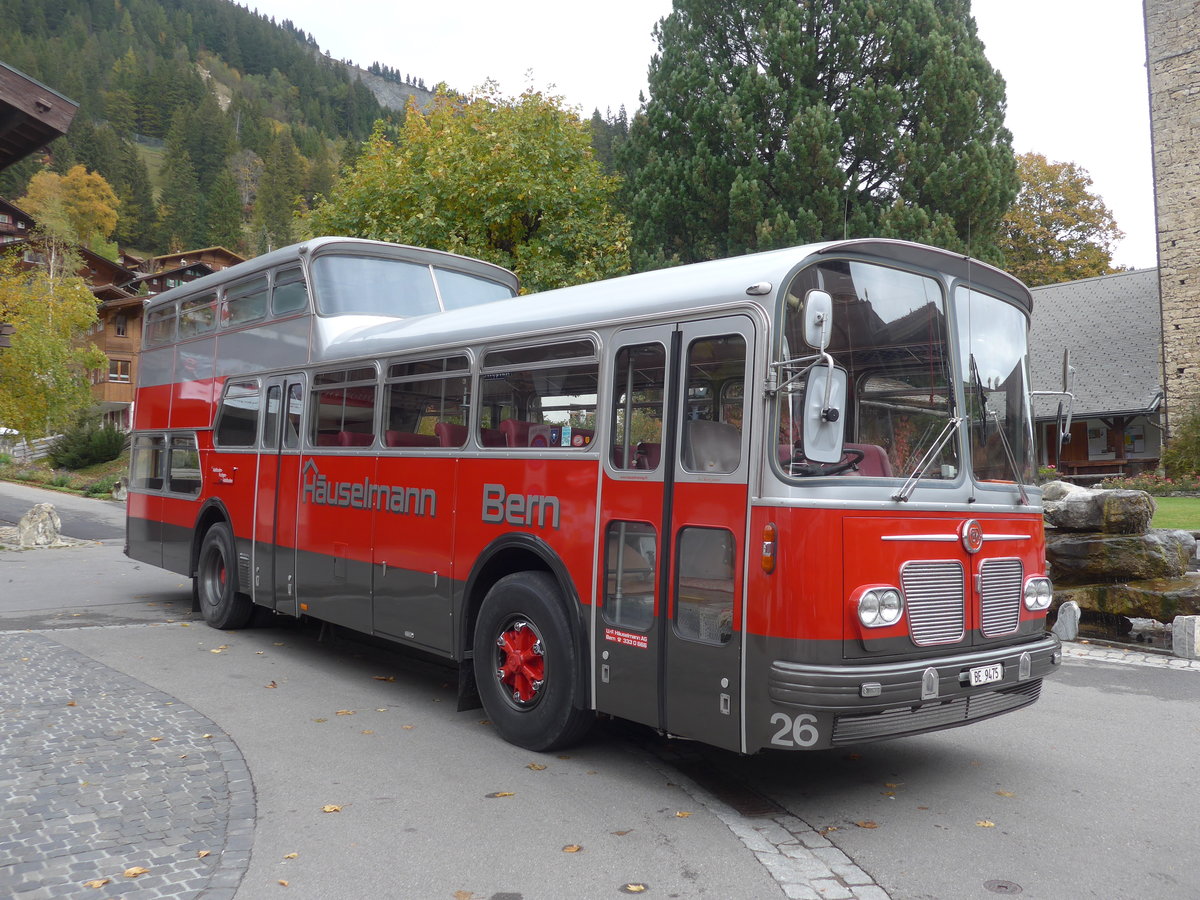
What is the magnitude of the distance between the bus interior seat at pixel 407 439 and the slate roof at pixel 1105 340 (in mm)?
28923

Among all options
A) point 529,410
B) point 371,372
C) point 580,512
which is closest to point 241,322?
point 371,372

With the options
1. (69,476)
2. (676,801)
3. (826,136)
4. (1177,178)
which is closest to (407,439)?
(676,801)

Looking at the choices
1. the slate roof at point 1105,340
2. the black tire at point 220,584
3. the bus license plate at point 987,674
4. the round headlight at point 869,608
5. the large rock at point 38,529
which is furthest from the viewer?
the slate roof at point 1105,340

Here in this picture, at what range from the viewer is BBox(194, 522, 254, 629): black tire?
33.6 ft

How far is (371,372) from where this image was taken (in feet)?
26.8

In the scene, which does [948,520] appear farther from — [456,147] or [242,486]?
[456,147]

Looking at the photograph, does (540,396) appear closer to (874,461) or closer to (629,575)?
(629,575)

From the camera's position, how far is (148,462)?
12273 millimetres

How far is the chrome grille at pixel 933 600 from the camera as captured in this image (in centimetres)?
498

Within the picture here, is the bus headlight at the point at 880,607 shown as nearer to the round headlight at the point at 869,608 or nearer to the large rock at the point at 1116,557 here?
the round headlight at the point at 869,608

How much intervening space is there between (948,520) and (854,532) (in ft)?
2.34

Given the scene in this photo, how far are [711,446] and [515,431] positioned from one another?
181 cm

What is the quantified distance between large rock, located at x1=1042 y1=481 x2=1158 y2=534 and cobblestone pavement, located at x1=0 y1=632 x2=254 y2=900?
9078 millimetres

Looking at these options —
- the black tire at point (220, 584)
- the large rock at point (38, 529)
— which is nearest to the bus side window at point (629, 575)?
the black tire at point (220, 584)
